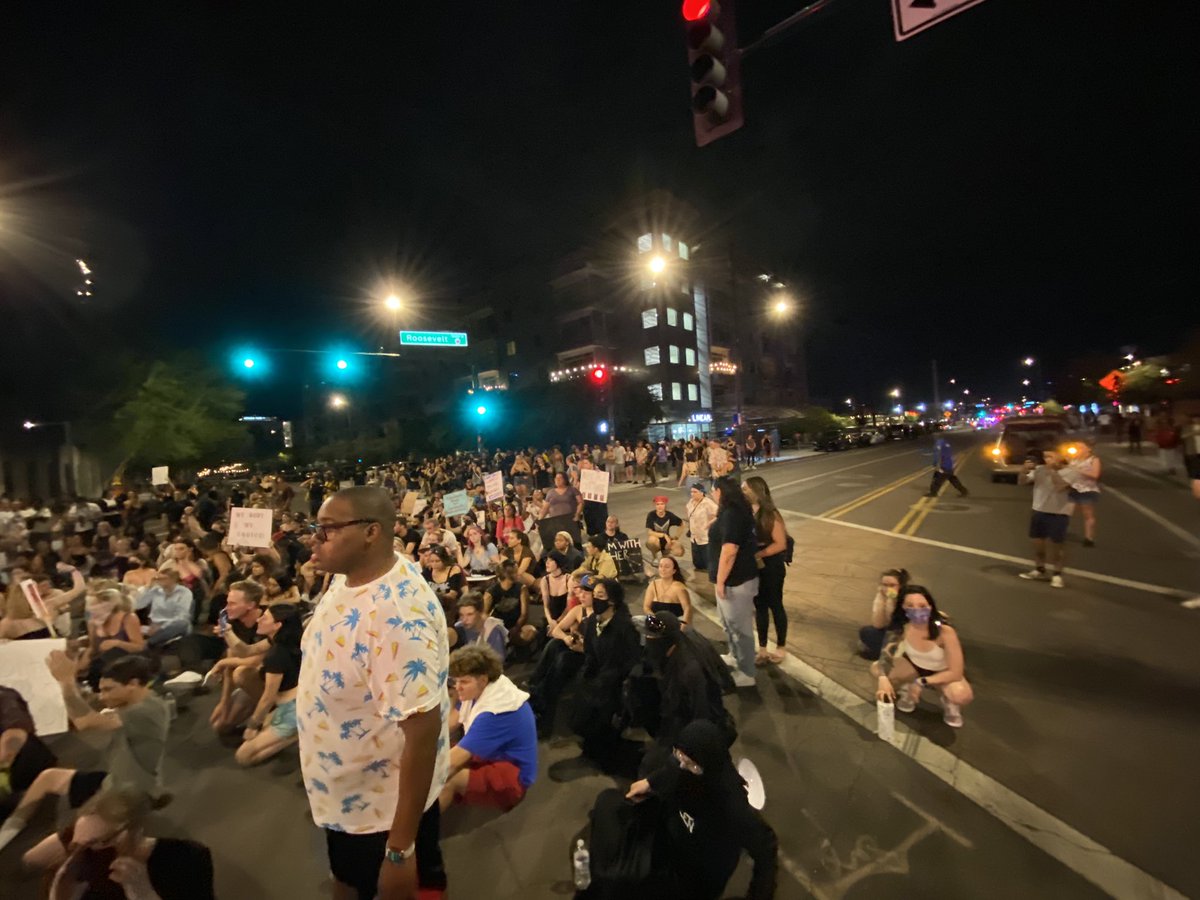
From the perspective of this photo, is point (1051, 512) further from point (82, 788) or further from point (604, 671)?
point (82, 788)

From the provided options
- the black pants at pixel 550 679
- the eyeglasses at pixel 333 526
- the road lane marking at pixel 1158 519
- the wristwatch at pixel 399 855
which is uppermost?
the eyeglasses at pixel 333 526

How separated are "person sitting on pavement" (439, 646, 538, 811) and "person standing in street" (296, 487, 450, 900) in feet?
4.72

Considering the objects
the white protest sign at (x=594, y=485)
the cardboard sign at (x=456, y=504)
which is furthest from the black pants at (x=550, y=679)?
the cardboard sign at (x=456, y=504)

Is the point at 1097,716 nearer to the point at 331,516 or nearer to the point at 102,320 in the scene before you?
the point at 331,516

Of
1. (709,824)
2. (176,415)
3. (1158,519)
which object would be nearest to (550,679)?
(709,824)

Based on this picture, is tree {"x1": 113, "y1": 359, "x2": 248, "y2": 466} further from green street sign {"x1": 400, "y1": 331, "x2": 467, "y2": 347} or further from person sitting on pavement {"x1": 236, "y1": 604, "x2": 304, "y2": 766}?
person sitting on pavement {"x1": 236, "y1": 604, "x2": 304, "y2": 766}

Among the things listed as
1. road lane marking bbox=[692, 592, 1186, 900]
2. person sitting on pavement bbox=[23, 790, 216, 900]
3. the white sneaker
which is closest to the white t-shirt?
person sitting on pavement bbox=[23, 790, 216, 900]

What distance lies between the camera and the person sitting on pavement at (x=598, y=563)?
6695 mm

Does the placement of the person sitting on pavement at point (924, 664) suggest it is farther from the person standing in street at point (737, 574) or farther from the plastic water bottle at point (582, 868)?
the plastic water bottle at point (582, 868)

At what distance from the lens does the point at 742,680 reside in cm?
508

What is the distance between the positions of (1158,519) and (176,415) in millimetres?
36575

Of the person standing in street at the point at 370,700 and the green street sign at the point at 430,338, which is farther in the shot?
the green street sign at the point at 430,338

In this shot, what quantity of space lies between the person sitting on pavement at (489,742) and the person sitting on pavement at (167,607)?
530 cm

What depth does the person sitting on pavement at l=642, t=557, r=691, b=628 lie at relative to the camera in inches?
209
